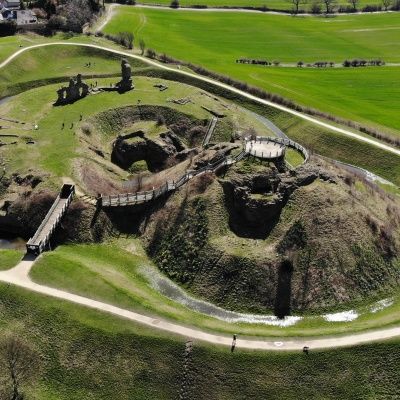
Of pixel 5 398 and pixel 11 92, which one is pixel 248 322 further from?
pixel 11 92

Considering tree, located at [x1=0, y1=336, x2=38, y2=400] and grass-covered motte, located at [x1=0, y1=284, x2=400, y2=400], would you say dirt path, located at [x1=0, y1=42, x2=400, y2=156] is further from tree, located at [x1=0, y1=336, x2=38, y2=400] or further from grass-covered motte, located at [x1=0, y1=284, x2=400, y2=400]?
tree, located at [x1=0, y1=336, x2=38, y2=400]

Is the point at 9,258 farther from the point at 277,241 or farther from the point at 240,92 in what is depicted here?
the point at 240,92

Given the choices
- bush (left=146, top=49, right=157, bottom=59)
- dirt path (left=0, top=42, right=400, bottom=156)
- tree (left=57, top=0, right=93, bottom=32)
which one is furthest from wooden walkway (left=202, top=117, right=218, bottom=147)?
tree (left=57, top=0, right=93, bottom=32)

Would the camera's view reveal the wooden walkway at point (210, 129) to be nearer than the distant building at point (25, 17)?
Yes

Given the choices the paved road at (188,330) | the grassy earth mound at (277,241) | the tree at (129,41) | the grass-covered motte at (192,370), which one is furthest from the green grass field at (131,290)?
the tree at (129,41)

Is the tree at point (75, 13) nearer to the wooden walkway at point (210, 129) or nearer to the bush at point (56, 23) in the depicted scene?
the bush at point (56, 23)

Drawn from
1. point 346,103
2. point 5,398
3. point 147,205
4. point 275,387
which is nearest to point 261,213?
point 147,205
